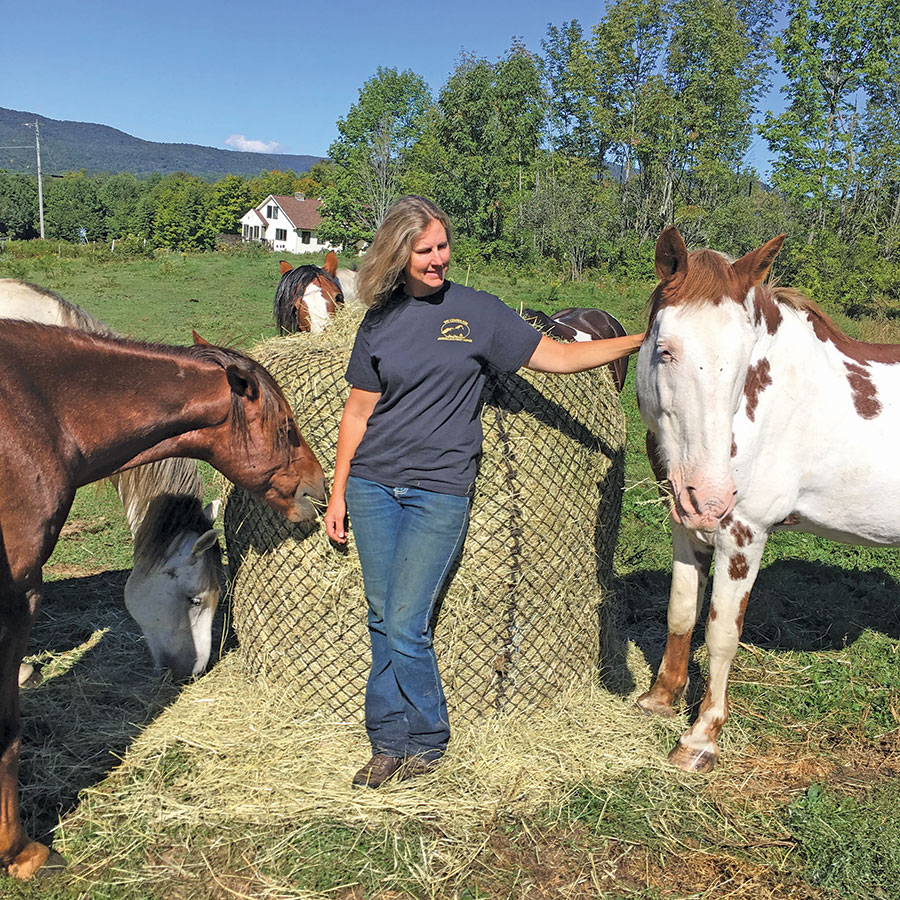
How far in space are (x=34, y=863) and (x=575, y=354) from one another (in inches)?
111

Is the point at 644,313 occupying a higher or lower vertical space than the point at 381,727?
higher

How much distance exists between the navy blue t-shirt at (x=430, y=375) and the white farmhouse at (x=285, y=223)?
77.1 meters

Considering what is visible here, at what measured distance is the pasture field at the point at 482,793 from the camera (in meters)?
2.68

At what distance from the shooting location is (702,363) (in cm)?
279

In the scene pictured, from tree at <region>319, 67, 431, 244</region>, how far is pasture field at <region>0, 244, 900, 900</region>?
4234 cm

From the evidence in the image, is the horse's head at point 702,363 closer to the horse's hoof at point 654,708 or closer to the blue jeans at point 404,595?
the blue jeans at point 404,595

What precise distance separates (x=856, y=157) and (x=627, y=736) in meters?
28.9

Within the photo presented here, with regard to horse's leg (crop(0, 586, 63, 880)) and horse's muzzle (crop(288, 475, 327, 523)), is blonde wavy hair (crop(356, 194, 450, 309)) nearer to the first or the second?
horse's muzzle (crop(288, 475, 327, 523))

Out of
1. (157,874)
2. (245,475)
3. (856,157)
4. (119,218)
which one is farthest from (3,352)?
(119,218)

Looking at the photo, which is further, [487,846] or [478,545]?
[478,545]

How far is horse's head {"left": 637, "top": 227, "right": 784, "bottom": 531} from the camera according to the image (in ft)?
9.16

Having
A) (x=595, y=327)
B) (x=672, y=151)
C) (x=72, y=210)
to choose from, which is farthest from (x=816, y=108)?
(x=72, y=210)

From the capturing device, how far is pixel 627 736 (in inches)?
140

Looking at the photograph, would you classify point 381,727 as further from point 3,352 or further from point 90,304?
point 90,304
